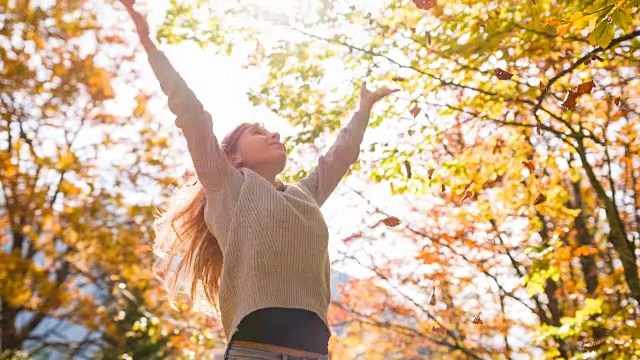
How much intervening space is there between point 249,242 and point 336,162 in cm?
103

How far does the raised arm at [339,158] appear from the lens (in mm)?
2729

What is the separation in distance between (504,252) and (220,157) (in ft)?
18.4

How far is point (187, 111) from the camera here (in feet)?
6.50

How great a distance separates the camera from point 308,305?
1.88 m

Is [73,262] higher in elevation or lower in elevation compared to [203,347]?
higher

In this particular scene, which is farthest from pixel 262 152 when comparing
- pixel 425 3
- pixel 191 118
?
pixel 425 3

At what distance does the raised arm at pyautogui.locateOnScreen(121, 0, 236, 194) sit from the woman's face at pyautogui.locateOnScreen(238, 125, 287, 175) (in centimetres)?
38

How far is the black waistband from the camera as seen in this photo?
5.87 feet

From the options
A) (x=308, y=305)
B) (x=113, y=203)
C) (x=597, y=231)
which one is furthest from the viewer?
(x=113, y=203)

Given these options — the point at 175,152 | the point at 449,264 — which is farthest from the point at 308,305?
the point at 175,152

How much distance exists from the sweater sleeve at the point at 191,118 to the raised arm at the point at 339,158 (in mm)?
700

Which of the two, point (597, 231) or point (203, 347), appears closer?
point (203, 347)

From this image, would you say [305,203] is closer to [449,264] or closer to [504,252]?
[449,264]

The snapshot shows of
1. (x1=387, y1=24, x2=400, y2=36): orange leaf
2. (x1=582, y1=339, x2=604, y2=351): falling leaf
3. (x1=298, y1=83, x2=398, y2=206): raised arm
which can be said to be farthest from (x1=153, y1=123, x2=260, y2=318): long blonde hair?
(x1=582, y1=339, x2=604, y2=351): falling leaf
